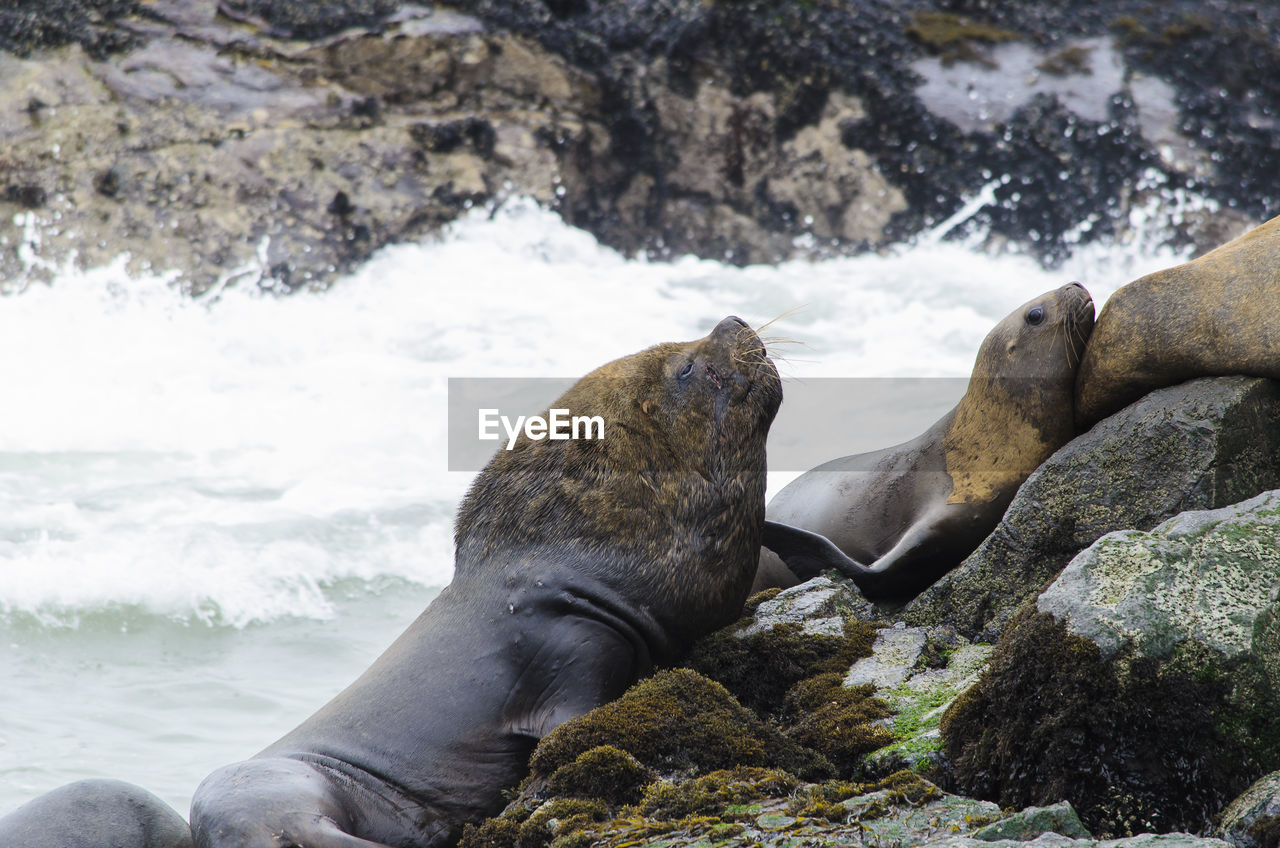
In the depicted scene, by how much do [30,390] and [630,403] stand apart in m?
11.1

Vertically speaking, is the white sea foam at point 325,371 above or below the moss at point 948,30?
below

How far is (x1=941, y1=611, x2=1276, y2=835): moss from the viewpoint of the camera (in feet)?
9.63

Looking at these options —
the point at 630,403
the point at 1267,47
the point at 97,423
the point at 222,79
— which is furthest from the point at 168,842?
the point at 1267,47

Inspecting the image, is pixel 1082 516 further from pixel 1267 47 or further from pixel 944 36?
pixel 1267 47

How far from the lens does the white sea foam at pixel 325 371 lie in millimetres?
10219

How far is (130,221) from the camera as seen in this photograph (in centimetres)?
1359

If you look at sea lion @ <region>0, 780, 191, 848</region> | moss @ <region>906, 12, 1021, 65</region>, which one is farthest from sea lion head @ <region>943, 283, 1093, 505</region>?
moss @ <region>906, 12, 1021, 65</region>

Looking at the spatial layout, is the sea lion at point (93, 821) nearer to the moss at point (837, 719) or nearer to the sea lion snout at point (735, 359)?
the moss at point (837, 719)

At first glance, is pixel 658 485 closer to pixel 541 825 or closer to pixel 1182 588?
pixel 541 825

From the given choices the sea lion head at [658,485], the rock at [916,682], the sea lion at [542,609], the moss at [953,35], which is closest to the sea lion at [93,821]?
the sea lion at [542,609]

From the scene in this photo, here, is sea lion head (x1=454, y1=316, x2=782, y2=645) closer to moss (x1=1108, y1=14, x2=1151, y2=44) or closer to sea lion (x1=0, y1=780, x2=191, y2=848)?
sea lion (x1=0, y1=780, x2=191, y2=848)

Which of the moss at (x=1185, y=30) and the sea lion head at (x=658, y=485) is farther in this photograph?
the moss at (x=1185, y=30)

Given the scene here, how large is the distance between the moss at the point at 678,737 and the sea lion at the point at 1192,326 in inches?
84.3

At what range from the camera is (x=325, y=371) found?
46.9ft
